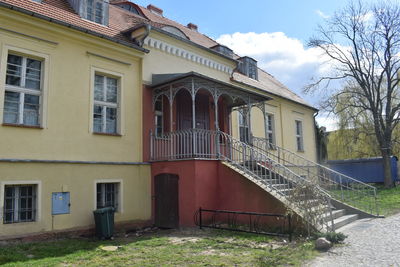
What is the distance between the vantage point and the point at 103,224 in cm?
912

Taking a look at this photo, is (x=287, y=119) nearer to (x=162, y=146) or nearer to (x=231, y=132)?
(x=231, y=132)

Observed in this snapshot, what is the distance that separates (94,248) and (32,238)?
1.80 meters

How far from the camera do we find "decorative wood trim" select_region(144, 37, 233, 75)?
12.2 m

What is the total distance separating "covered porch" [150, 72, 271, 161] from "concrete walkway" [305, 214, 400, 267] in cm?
471

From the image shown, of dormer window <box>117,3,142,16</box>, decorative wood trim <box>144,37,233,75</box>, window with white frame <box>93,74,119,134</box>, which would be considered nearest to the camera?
window with white frame <box>93,74,119,134</box>

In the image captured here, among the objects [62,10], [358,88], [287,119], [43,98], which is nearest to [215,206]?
[43,98]

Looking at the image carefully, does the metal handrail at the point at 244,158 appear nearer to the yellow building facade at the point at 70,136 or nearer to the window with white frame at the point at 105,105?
the yellow building facade at the point at 70,136

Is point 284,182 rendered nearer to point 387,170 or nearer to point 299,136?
point 299,136

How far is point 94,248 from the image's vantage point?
7785 mm

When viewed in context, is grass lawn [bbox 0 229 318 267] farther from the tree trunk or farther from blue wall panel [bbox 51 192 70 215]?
the tree trunk

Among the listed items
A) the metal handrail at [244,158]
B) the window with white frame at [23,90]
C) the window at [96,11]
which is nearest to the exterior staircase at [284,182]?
the metal handrail at [244,158]

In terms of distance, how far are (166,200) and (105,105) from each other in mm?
3656

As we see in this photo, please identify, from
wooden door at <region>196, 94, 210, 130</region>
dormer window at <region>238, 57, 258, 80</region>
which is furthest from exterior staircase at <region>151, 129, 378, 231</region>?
dormer window at <region>238, 57, 258, 80</region>

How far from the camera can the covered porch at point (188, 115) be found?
11.0 m
